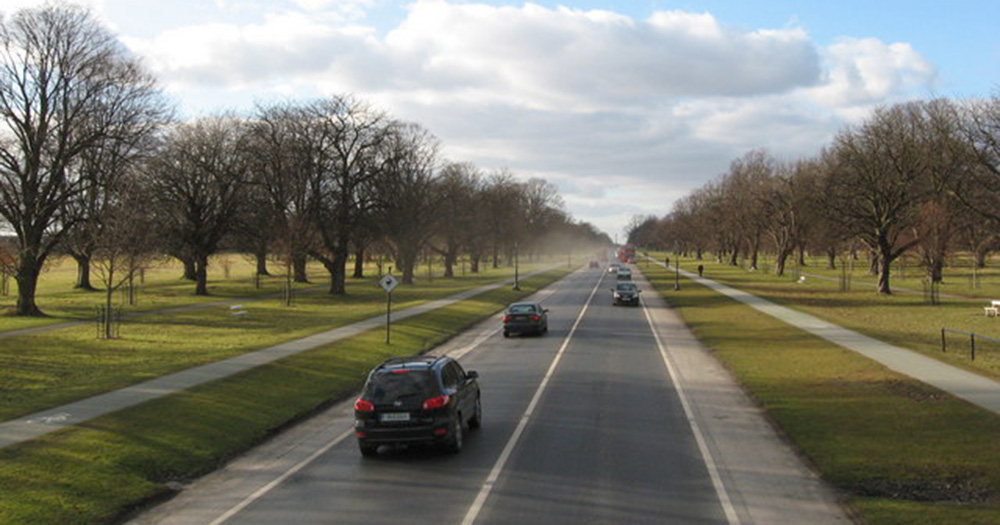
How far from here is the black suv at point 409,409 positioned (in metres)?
11.0

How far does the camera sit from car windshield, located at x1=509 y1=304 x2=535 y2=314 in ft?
95.4

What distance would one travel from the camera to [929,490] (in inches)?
368

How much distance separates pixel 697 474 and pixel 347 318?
88.1ft

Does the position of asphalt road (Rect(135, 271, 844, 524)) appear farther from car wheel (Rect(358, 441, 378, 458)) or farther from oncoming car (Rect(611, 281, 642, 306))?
oncoming car (Rect(611, 281, 642, 306))

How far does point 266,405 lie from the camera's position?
15.2 meters

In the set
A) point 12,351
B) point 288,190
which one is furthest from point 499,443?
point 288,190

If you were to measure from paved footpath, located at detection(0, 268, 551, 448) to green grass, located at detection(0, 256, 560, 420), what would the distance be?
489 millimetres

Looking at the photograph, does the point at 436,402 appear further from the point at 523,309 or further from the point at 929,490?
the point at 523,309

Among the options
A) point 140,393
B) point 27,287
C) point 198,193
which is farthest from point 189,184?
point 140,393

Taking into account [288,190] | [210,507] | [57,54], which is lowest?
[210,507]

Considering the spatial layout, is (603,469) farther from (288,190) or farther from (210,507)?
(288,190)

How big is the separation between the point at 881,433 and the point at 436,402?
24.0ft

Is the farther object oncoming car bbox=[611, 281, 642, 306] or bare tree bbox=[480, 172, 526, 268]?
bare tree bbox=[480, 172, 526, 268]

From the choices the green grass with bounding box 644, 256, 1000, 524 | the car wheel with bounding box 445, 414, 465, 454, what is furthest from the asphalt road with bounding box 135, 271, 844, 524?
the green grass with bounding box 644, 256, 1000, 524
